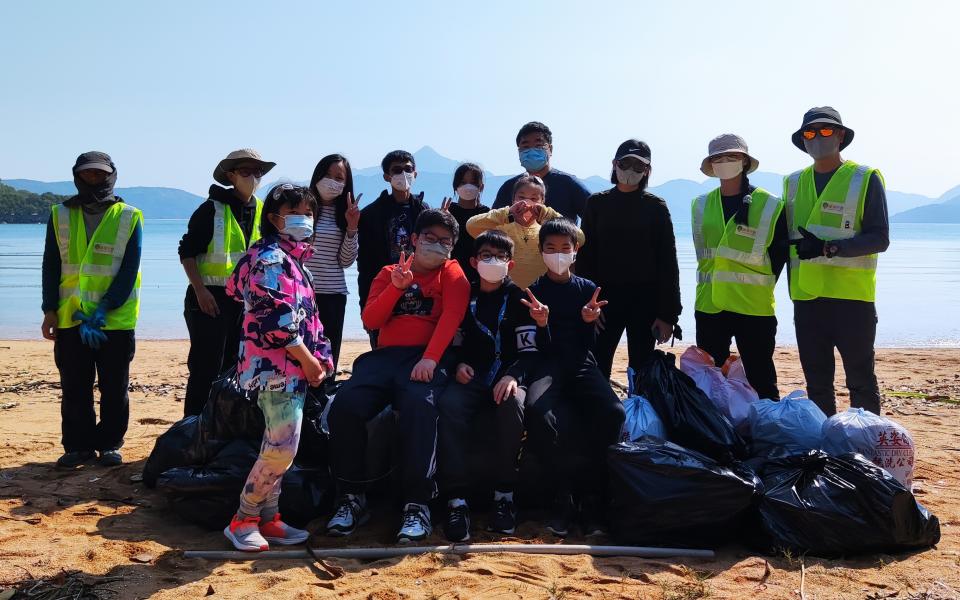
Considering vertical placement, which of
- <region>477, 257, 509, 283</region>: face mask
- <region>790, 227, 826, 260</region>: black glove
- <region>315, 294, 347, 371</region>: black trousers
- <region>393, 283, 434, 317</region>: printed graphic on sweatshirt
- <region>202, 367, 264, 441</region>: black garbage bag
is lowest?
<region>202, 367, 264, 441</region>: black garbage bag

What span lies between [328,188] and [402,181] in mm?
498

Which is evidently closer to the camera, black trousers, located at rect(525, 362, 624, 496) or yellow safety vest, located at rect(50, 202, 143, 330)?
black trousers, located at rect(525, 362, 624, 496)

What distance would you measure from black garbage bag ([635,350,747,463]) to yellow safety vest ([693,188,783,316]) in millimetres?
675

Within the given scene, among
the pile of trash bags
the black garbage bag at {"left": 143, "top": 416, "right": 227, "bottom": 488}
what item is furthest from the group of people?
the black garbage bag at {"left": 143, "top": 416, "right": 227, "bottom": 488}

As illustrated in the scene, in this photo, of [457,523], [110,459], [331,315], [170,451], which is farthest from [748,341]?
[110,459]

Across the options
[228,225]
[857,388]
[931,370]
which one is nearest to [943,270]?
[931,370]

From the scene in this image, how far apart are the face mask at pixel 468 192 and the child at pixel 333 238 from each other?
2.35 ft

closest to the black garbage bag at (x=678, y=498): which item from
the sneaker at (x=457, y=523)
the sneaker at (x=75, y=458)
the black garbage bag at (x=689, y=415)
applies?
the black garbage bag at (x=689, y=415)

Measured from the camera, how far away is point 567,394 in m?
4.30

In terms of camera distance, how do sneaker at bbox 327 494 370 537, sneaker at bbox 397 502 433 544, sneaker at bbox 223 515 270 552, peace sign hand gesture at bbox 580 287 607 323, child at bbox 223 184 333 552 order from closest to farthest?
child at bbox 223 184 333 552 → sneaker at bbox 223 515 270 552 → sneaker at bbox 397 502 433 544 → sneaker at bbox 327 494 370 537 → peace sign hand gesture at bbox 580 287 607 323

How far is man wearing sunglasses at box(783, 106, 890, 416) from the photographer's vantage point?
4891 mm

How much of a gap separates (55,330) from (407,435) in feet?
8.63

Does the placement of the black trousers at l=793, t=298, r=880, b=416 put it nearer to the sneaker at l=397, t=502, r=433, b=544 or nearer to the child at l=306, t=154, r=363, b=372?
the sneaker at l=397, t=502, r=433, b=544

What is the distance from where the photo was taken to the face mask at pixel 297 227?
372 centimetres
